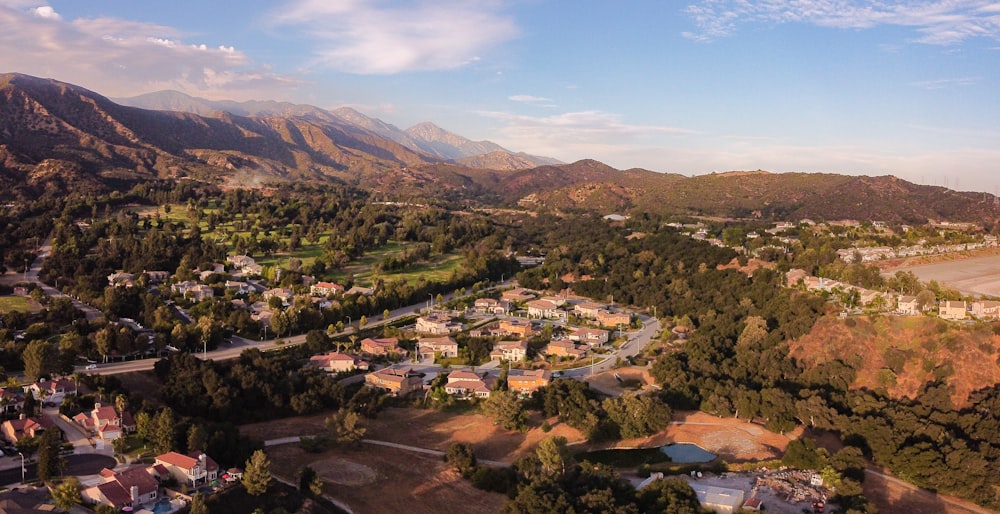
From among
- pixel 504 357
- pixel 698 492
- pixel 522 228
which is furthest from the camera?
pixel 522 228

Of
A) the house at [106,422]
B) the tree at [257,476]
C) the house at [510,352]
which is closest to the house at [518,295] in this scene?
the house at [510,352]

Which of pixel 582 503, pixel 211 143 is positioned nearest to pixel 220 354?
pixel 582 503

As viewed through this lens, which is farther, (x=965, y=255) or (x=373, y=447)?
(x=965, y=255)

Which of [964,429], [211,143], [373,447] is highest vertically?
[211,143]

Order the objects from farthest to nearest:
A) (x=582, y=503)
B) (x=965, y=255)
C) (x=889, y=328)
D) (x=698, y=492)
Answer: (x=965, y=255) < (x=889, y=328) < (x=698, y=492) < (x=582, y=503)

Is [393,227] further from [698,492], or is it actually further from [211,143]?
[211,143]

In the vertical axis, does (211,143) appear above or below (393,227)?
above
